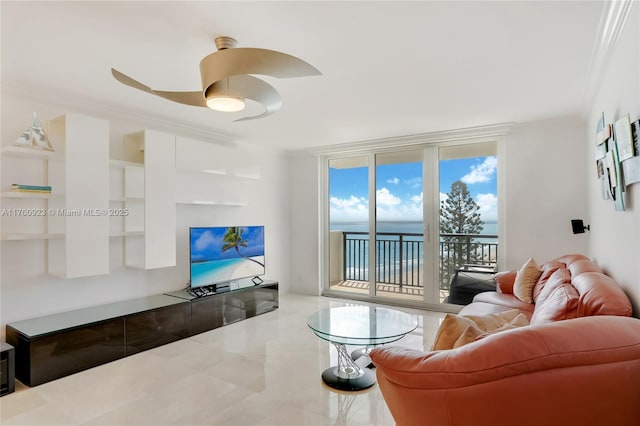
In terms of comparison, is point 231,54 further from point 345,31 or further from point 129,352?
point 129,352

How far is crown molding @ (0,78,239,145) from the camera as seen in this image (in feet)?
10.2

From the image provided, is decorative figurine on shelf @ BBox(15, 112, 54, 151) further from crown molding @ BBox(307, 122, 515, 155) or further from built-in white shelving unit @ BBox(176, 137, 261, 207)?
crown molding @ BBox(307, 122, 515, 155)

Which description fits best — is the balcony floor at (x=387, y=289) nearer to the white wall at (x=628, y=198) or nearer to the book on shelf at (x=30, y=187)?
the white wall at (x=628, y=198)

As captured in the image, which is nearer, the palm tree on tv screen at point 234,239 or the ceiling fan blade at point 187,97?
the ceiling fan blade at point 187,97

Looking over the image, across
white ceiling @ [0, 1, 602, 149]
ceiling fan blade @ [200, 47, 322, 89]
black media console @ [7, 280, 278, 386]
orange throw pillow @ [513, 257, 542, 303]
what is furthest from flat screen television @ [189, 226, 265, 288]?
orange throw pillow @ [513, 257, 542, 303]

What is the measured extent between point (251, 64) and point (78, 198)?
2.24m

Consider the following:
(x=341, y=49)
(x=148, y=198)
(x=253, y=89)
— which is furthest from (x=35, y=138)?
(x=341, y=49)

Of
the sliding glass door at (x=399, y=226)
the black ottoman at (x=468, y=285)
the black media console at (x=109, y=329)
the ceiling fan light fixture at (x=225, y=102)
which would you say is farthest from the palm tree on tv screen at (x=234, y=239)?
the black ottoman at (x=468, y=285)

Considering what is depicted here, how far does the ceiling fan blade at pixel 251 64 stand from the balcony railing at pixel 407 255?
367 cm

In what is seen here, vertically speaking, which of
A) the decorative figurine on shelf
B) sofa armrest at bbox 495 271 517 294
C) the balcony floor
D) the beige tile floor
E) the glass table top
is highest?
the decorative figurine on shelf

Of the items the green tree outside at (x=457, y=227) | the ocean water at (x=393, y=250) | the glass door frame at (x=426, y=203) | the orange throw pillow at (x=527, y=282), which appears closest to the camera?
the orange throw pillow at (x=527, y=282)

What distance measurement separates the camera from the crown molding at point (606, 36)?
183 centimetres

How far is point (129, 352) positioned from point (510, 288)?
3.87 m

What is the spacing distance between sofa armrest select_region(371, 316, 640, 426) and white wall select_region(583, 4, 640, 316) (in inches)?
28.9
